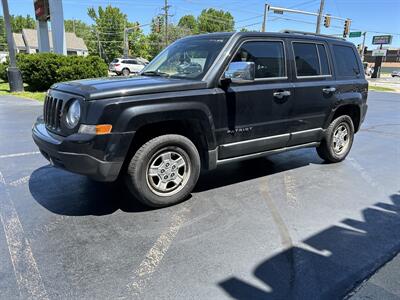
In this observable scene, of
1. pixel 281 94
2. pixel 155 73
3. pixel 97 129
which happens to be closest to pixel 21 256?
pixel 97 129

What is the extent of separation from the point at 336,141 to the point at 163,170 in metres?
3.43

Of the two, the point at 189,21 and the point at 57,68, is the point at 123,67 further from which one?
the point at 189,21

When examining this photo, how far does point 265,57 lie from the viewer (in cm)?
470

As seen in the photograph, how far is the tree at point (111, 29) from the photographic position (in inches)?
2689

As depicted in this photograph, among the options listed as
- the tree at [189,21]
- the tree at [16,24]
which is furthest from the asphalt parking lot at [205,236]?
the tree at [16,24]

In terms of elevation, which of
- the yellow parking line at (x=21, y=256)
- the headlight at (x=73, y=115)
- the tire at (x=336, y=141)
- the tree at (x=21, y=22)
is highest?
the tree at (x=21, y=22)

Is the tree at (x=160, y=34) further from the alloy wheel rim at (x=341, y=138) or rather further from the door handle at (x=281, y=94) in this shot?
the door handle at (x=281, y=94)

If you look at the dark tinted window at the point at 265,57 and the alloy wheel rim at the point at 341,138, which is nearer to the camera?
the dark tinted window at the point at 265,57

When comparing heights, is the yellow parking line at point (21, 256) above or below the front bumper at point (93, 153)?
below

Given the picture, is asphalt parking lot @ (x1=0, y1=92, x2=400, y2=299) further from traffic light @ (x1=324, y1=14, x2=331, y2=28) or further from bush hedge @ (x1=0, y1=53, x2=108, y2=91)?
traffic light @ (x1=324, y1=14, x2=331, y2=28)

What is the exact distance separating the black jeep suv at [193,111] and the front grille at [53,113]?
0.5 inches

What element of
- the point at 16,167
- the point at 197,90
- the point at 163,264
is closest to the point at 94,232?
the point at 163,264

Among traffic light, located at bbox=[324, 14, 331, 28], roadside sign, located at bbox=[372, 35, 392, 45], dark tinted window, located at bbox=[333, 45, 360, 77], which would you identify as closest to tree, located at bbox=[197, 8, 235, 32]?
roadside sign, located at bbox=[372, 35, 392, 45]

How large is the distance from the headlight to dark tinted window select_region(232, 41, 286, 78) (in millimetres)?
1949
